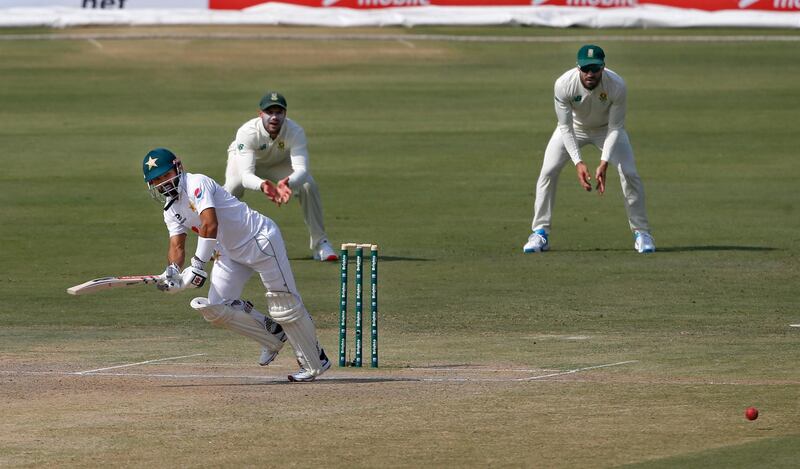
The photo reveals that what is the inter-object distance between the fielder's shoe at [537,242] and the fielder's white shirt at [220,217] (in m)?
7.42

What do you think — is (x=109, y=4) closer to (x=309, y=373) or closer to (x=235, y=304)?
(x=235, y=304)

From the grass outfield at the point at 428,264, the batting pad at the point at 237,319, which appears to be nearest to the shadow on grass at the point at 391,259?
the grass outfield at the point at 428,264

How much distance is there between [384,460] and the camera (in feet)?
27.7

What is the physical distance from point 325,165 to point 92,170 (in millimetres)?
3586

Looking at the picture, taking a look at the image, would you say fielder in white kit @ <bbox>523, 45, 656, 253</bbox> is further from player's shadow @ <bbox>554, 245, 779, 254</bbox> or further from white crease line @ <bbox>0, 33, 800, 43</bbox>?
white crease line @ <bbox>0, 33, 800, 43</bbox>

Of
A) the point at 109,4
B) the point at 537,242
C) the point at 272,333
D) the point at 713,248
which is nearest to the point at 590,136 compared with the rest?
the point at 537,242

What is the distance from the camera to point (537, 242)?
1816 centimetres

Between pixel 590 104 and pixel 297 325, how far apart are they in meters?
7.39

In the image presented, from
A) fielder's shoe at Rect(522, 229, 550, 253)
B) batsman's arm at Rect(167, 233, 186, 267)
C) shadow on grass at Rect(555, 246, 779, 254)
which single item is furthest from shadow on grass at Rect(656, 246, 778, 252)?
batsman's arm at Rect(167, 233, 186, 267)

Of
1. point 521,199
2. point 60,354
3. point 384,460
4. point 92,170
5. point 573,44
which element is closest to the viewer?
point 384,460

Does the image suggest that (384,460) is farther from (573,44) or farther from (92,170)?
(573,44)

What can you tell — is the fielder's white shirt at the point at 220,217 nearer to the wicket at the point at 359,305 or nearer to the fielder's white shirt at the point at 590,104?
the wicket at the point at 359,305

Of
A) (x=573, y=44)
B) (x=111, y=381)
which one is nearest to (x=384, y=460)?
(x=111, y=381)

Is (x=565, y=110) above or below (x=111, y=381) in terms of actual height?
above
